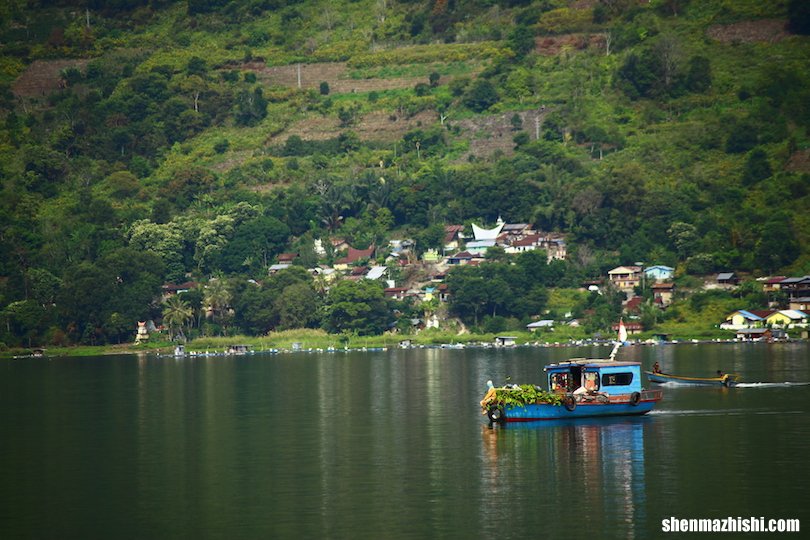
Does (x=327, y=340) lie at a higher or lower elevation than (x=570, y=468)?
higher

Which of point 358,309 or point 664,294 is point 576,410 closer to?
point 664,294

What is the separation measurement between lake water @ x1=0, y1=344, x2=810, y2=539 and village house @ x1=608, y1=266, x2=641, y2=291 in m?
64.6

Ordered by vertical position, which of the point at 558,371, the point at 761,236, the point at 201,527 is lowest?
the point at 201,527

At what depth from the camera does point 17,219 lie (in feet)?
614

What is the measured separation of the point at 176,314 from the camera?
155 meters

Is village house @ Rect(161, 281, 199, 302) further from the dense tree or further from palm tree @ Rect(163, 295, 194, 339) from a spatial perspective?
the dense tree

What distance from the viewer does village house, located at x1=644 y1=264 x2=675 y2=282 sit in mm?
151875

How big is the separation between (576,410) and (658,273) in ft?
311

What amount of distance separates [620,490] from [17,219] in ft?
519

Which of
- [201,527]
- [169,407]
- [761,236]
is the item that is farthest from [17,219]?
[201,527]

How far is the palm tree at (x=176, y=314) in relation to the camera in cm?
15525

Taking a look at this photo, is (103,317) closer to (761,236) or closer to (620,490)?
(761,236)

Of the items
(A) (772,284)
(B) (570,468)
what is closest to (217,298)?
(A) (772,284)

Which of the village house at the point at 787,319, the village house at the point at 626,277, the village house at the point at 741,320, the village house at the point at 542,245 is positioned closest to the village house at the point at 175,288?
the village house at the point at 542,245
